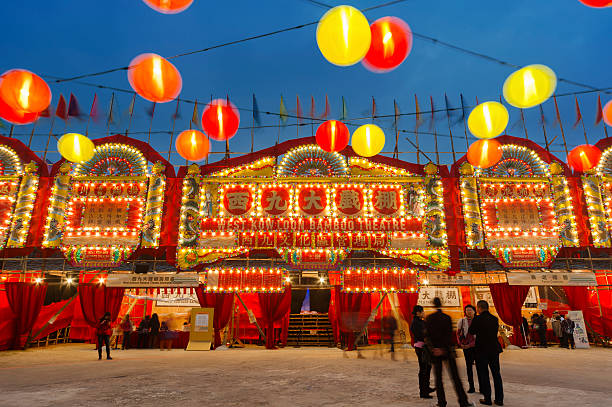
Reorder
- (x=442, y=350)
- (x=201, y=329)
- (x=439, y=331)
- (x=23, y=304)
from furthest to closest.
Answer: (x=201, y=329)
(x=23, y=304)
(x=439, y=331)
(x=442, y=350)

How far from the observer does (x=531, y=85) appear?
6.84 meters

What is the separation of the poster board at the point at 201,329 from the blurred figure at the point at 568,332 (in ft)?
41.3

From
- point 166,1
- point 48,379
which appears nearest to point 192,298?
point 48,379

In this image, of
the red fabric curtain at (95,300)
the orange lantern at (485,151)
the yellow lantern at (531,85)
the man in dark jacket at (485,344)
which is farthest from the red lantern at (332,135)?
the red fabric curtain at (95,300)

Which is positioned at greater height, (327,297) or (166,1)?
(166,1)

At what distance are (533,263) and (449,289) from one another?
4240mm

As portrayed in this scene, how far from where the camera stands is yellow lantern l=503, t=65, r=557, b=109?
6719mm

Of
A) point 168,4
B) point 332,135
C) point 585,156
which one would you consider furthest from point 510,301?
point 168,4

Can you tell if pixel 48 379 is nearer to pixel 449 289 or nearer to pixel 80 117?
pixel 80 117

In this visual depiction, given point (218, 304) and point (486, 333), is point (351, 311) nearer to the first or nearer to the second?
point (218, 304)

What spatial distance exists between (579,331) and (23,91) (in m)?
17.5

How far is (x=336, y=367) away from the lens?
875 cm

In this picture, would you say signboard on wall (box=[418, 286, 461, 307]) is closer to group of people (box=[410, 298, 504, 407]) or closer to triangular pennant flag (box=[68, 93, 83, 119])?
group of people (box=[410, 298, 504, 407])

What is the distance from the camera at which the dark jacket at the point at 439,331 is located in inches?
193
